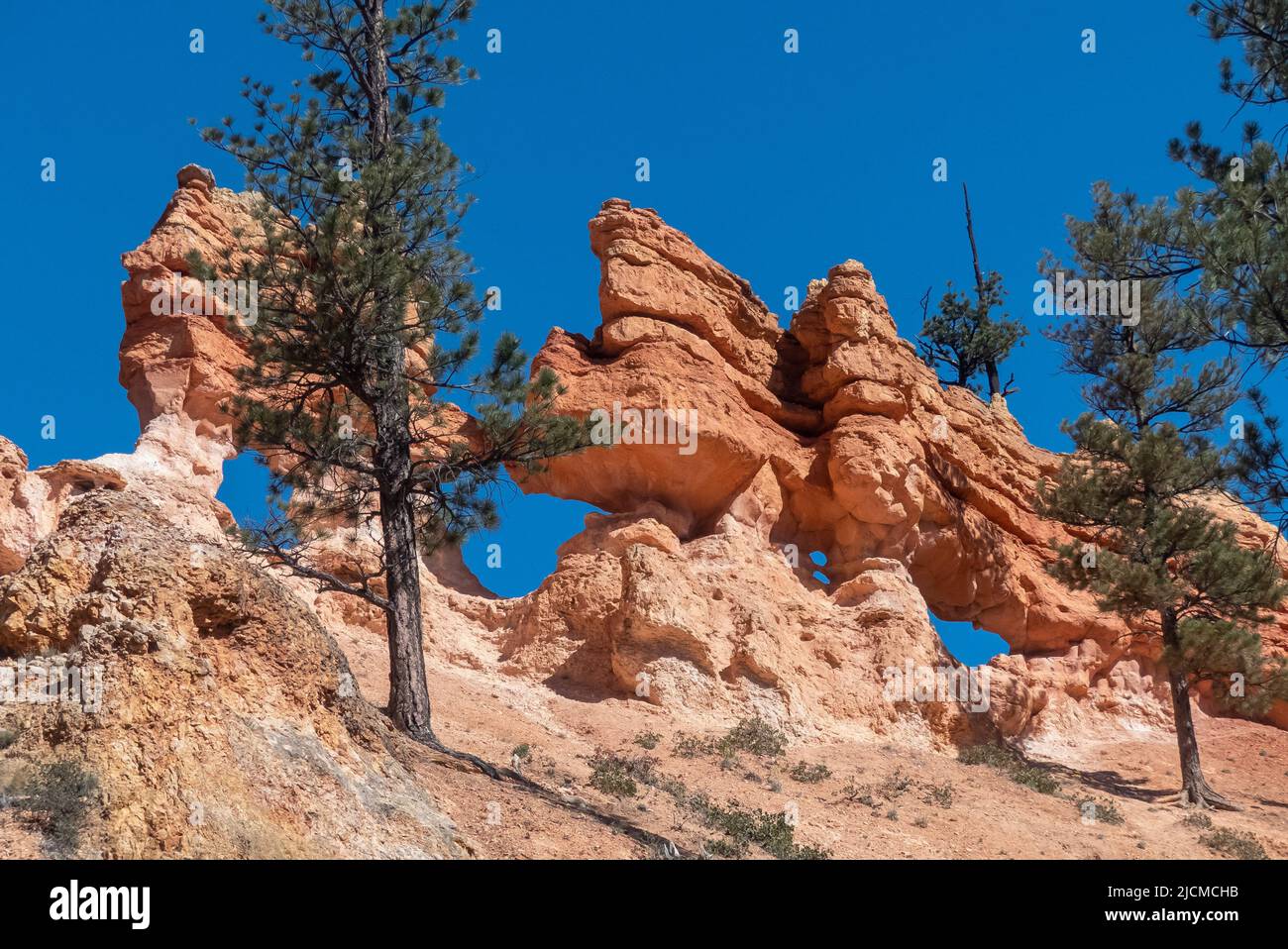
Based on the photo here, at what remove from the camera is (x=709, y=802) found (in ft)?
51.1

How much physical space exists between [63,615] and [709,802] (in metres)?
8.92

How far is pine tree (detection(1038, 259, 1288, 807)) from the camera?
21859 mm

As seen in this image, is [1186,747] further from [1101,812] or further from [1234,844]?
[1234,844]

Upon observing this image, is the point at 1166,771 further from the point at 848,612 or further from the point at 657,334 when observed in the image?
the point at 657,334

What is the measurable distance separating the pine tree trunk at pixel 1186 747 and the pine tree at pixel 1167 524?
0.02 metres

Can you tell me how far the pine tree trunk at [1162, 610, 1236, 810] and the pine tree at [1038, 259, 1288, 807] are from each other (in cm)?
2

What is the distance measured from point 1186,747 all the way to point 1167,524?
12.9 ft

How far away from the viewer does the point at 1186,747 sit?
2145 cm

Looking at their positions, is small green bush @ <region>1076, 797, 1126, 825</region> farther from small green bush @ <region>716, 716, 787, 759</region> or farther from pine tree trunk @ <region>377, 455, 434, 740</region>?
pine tree trunk @ <region>377, 455, 434, 740</region>

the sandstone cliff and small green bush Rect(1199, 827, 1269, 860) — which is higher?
the sandstone cliff

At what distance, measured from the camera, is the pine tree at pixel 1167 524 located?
21.9 metres

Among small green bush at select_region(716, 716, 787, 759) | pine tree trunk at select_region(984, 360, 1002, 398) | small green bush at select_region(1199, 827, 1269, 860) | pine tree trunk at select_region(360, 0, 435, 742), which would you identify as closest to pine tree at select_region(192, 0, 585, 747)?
pine tree trunk at select_region(360, 0, 435, 742)

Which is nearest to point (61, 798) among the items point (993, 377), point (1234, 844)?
point (1234, 844)
